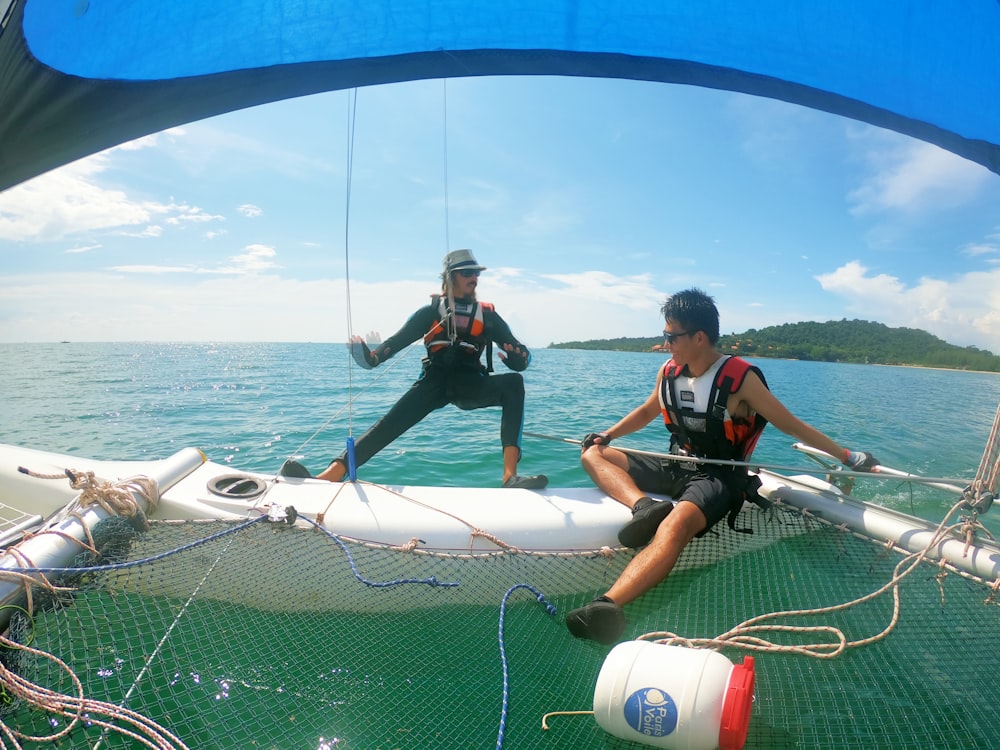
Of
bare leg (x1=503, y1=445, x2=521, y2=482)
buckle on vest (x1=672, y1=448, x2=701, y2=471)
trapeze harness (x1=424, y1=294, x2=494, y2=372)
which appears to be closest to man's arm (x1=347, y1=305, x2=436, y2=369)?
trapeze harness (x1=424, y1=294, x2=494, y2=372)

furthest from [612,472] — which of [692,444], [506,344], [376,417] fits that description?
[376,417]

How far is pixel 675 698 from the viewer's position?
4.61 ft

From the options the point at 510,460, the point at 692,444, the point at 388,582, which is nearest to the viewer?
the point at 388,582

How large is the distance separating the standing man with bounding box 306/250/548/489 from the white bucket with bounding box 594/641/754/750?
2134mm

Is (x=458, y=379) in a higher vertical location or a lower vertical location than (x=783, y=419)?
higher

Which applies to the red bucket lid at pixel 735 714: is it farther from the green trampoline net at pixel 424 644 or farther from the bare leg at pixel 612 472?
the bare leg at pixel 612 472

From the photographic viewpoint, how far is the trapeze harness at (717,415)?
2.68 m

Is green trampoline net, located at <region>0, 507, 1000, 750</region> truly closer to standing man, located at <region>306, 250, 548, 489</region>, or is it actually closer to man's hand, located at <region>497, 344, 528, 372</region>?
standing man, located at <region>306, 250, 548, 489</region>

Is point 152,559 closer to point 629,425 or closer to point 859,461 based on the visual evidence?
point 629,425

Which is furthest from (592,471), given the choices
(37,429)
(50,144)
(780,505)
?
(37,429)

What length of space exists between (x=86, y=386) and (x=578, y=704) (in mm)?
18013

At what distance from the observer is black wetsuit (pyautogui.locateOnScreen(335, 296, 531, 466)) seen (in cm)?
361

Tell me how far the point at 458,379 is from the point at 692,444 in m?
1.68

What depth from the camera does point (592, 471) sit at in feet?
10.2
